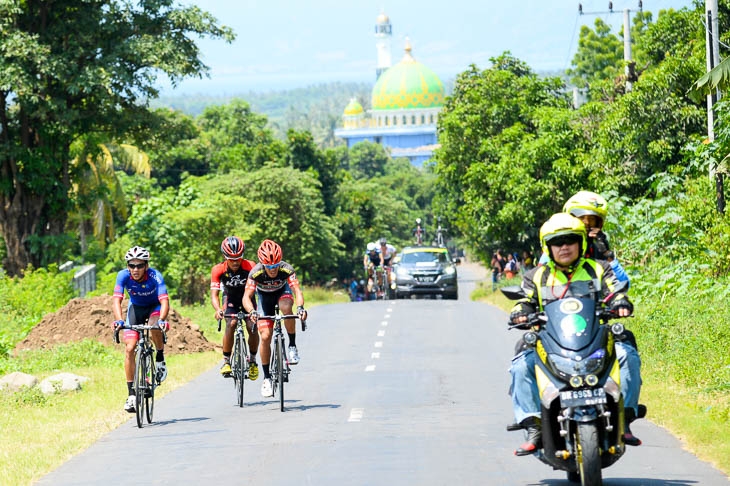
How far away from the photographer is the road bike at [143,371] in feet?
44.7

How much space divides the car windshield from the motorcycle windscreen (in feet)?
111

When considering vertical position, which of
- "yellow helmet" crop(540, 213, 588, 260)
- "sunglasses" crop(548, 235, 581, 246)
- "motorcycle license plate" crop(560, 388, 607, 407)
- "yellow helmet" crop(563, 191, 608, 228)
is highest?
"yellow helmet" crop(563, 191, 608, 228)

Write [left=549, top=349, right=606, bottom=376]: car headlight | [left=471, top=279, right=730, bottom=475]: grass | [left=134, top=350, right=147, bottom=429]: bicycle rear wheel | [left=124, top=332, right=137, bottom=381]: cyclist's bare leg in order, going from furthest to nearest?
[left=124, top=332, right=137, bottom=381]: cyclist's bare leg
[left=134, top=350, right=147, bottom=429]: bicycle rear wheel
[left=471, top=279, right=730, bottom=475]: grass
[left=549, top=349, right=606, bottom=376]: car headlight

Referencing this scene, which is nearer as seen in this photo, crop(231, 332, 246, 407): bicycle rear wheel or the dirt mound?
crop(231, 332, 246, 407): bicycle rear wheel

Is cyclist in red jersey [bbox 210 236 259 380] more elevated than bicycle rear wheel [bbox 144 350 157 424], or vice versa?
cyclist in red jersey [bbox 210 236 259 380]

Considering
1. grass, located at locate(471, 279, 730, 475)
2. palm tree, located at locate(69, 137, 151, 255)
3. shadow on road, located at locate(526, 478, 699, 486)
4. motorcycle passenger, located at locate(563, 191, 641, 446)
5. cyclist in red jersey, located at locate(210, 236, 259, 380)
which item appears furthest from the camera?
palm tree, located at locate(69, 137, 151, 255)

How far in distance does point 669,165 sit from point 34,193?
18517mm

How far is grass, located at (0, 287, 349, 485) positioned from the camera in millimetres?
11867

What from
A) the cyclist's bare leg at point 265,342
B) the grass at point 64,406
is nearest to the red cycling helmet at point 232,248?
the cyclist's bare leg at point 265,342

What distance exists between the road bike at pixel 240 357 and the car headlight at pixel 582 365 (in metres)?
7.25

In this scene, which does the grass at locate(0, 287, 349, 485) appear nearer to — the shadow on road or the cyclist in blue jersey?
the cyclist in blue jersey

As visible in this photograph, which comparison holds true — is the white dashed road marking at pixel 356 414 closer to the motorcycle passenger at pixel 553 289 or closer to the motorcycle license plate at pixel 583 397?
the motorcycle passenger at pixel 553 289

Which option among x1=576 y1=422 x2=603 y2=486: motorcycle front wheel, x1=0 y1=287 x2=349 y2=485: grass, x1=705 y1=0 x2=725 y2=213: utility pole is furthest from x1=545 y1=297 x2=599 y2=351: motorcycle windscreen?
x1=705 y1=0 x2=725 y2=213: utility pole

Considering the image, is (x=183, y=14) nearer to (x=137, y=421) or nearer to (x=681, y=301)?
(x=681, y=301)
